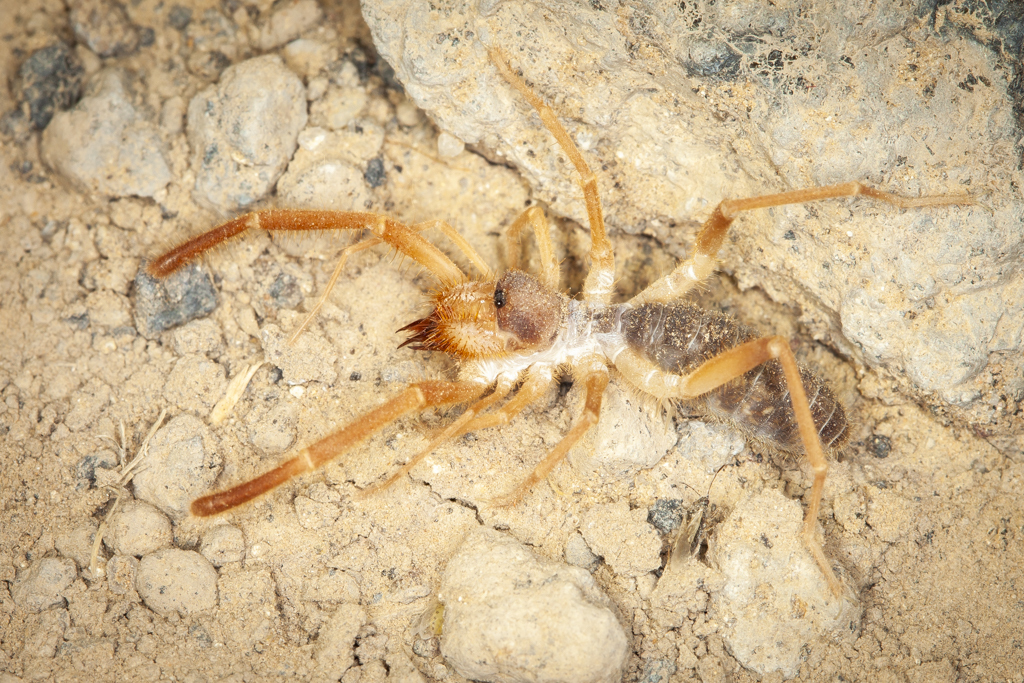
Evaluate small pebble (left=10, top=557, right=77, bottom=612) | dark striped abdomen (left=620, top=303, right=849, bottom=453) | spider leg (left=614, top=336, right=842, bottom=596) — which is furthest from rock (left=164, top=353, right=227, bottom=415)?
spider leg (left=614, top=336, right=842, bottom=596)

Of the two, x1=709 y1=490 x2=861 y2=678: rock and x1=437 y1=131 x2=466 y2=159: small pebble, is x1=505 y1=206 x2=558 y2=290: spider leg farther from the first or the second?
x1=709 y1=490 x2=861 y2=678: rock

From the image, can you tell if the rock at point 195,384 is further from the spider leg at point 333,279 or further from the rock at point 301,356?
the spider leg at point 333,279

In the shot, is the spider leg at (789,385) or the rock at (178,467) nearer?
the spider leg at (789,385)

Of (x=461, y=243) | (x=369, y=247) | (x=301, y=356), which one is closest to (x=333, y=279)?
(x=369, y=247)

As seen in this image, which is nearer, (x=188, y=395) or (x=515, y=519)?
(x=515, y=519)

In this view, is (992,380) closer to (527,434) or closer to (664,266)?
(664,266)

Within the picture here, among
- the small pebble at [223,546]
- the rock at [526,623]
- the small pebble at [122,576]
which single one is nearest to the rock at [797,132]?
the rock at [526,623]

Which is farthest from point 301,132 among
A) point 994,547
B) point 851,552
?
point 994,547
